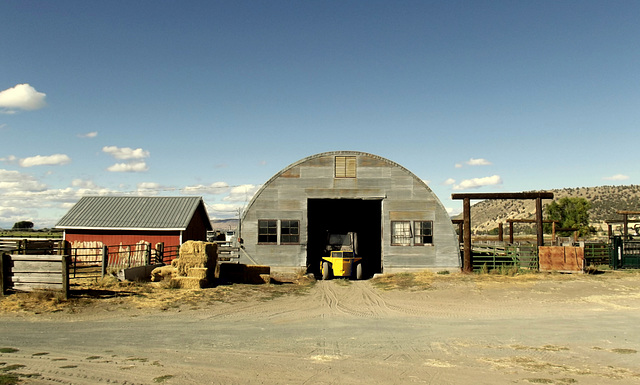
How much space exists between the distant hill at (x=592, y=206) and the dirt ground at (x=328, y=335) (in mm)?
66139

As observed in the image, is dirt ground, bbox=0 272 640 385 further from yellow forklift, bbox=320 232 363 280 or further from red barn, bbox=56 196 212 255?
red barn, bbox=56 196 212 255

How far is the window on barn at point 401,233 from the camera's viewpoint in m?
27.4

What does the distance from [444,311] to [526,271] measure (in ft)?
36.2

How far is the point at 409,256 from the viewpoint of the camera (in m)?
27.2

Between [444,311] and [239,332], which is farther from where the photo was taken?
[444,311]

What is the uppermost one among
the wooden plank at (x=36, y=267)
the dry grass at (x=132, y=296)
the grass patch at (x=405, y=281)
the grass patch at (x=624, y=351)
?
the wooden plank at (x=36, y=267)

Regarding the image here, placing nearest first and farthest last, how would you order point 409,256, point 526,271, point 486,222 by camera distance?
point 526,271
point 409,256
point 486,222

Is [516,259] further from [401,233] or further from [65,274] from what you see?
[65,274]

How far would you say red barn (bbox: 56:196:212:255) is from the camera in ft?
110

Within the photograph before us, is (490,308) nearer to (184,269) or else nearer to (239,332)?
Result: (239,332)

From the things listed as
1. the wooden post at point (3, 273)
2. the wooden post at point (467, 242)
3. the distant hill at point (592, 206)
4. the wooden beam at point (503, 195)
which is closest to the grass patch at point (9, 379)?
the wooden post at point (3, 273)

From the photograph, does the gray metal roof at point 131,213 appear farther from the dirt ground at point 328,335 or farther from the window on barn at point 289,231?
the dirt ground at point 328,335

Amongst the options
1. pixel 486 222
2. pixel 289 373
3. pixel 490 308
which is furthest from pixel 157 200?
pixel 486 222

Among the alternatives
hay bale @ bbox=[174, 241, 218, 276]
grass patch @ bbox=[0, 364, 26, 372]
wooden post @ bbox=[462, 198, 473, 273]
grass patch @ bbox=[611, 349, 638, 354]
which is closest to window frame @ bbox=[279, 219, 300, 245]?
hay bale @ bbox=[174, 241, 218, 276]
